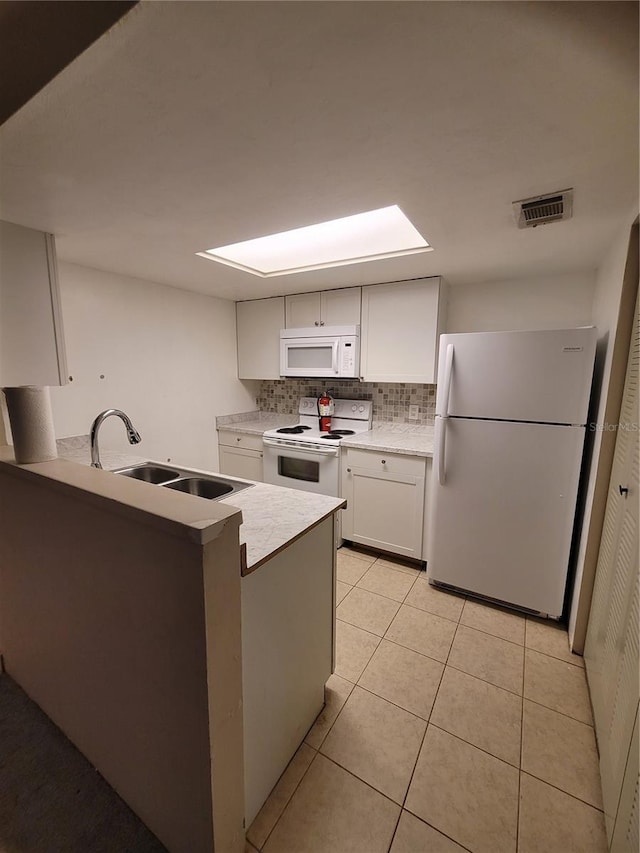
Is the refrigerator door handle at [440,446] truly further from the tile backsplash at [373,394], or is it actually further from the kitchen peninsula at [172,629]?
the kitchen peninsula at [172,629]

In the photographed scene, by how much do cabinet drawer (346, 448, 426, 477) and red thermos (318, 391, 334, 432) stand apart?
594mm

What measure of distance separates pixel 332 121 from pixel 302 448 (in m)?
2.09

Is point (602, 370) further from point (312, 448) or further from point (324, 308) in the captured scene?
point (324, 308)

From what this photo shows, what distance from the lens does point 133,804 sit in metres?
1.12

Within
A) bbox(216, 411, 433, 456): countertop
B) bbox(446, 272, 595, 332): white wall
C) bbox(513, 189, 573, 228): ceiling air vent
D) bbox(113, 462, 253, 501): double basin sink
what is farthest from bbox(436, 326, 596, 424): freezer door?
bbox(113, 462, 253, 501): double basin sink

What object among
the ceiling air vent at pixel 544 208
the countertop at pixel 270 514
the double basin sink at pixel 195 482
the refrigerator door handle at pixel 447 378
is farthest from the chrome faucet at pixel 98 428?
the ceiling air vent at pixel 544 208

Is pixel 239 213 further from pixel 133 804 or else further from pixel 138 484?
pixel 133 804

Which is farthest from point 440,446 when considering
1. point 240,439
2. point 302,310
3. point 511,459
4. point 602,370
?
point 240,439

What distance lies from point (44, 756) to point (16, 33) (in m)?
2.20

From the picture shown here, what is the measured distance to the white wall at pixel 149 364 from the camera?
2270mm

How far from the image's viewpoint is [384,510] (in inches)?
100.0

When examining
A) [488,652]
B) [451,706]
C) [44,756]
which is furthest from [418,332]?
[44,756]

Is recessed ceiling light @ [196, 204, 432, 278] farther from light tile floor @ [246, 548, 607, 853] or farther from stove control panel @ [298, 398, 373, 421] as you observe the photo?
light tile floor @ [246, 548, 607, 853]

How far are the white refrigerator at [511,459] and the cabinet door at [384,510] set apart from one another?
0.22m
